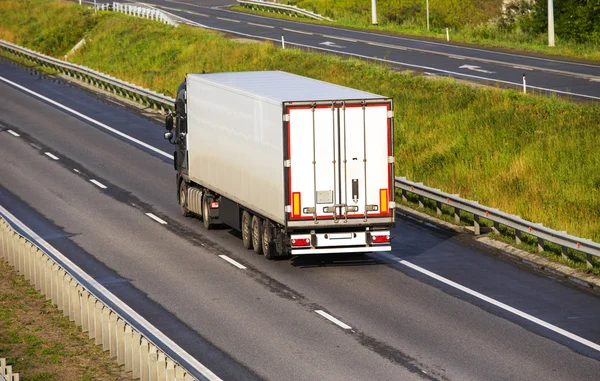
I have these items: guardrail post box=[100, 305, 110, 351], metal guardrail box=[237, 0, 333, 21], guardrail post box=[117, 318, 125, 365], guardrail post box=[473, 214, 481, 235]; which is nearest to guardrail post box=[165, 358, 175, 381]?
guardrail post box=[117, 318, 125, 365]

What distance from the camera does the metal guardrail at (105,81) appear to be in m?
46.5

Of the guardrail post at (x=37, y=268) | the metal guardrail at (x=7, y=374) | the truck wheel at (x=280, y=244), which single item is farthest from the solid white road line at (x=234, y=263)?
the metal guardrail at (x=7, y=374)

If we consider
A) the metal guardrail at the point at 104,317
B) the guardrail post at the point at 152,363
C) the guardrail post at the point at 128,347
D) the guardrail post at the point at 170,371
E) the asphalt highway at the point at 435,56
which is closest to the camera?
the guardrail post at the point at 170,371

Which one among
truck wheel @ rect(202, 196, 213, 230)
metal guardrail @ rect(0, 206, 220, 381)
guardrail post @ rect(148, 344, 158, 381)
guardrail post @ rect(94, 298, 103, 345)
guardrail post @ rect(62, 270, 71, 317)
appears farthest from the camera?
truck wheel @ rect(202, 196, 213, 230)

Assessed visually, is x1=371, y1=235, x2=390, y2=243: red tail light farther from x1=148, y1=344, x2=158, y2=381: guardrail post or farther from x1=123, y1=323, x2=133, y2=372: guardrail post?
x1=148, y1=344, x2=158, y2=381: guardrail post

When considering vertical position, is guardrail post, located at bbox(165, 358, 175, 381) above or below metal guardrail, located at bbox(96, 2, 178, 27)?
below

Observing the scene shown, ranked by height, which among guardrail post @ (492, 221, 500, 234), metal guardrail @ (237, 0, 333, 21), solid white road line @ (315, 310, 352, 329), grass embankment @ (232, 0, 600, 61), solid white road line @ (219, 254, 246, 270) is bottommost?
solid white road line @ (219, 254, 246, 270)

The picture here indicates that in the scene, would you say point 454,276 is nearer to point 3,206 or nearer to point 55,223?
point 55,223

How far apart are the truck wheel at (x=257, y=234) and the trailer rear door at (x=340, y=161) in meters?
1.82

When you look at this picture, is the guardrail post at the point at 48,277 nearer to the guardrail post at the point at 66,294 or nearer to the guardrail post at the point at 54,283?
the guardrail post at the point at 54,283

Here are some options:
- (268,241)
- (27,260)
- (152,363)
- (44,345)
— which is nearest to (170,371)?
(152,363)

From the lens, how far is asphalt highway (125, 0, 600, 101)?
43.8 metres

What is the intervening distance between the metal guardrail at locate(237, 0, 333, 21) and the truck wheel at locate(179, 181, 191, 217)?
167 feet

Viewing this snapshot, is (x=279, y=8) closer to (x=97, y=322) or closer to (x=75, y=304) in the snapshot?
(x=75, y=304)
